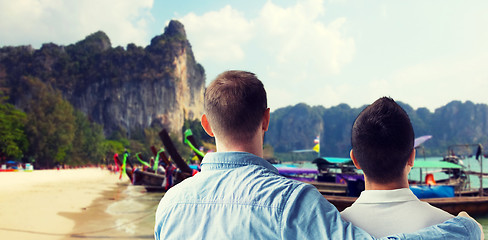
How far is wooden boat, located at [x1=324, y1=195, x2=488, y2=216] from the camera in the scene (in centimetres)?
1024

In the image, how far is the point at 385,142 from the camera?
59.8 inches

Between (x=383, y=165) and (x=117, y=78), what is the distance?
336ft

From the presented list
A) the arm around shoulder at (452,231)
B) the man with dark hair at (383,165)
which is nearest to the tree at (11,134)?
the man with dark hair at (383,165)

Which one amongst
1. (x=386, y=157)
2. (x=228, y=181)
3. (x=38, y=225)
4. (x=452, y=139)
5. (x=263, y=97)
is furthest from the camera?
(x=452, y=139)

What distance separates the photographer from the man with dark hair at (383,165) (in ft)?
4.65

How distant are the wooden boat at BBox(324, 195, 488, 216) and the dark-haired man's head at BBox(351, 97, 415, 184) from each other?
9014mm

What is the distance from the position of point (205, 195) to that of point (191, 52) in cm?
12316

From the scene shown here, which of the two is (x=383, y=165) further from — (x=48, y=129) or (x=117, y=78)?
(x=117, y=78)

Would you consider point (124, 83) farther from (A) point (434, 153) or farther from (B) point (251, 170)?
(A) point (434, 153)

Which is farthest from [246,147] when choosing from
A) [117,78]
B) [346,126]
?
[346,126]

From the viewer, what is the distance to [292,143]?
188 m

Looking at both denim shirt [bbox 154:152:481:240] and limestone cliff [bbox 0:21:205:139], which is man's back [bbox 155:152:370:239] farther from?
limestone cliff [bbox 0:21:205:139]

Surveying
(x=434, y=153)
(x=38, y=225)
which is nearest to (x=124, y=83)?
(x=38, y=225)

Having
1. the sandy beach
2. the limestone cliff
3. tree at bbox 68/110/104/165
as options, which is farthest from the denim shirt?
the limestone cliff
